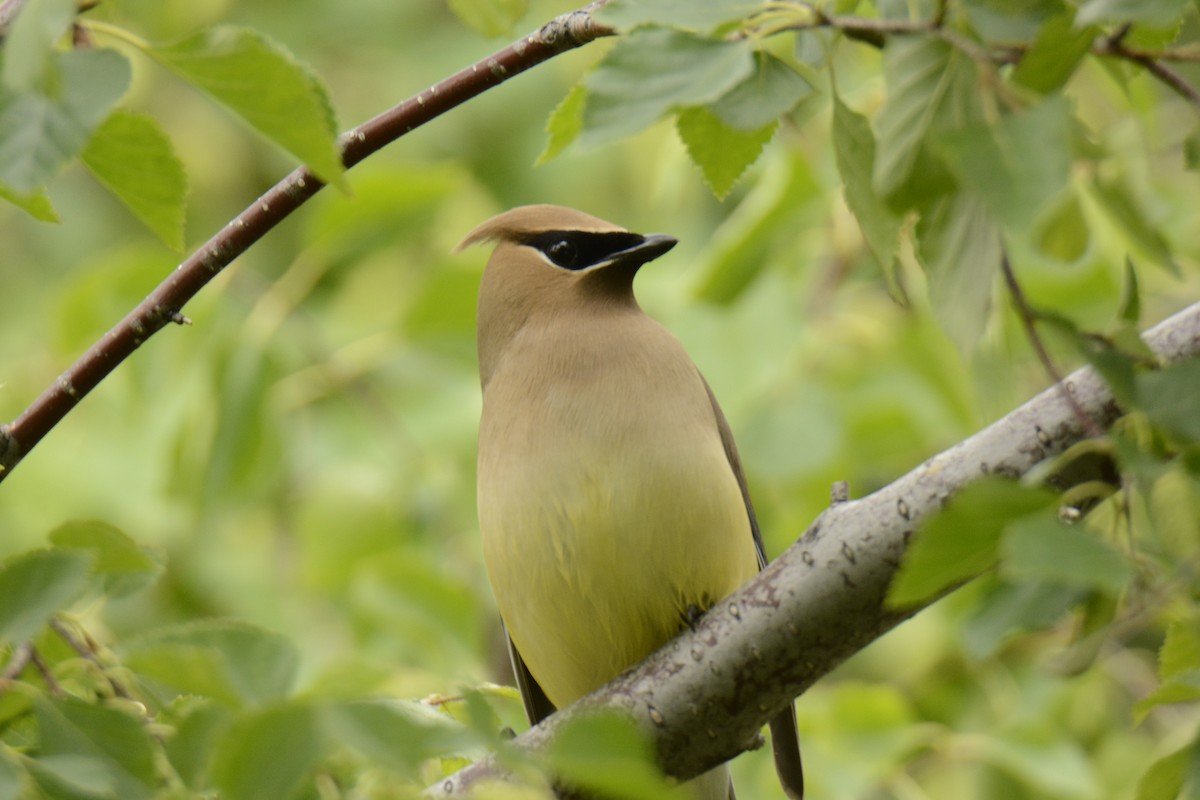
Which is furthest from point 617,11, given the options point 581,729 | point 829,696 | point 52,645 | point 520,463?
point 829,696

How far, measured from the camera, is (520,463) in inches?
108

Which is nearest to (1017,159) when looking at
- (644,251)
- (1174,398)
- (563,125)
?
(1174,398)

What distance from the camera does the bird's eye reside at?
122 inches

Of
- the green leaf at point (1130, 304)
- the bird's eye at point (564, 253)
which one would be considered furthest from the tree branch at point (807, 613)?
the bird's eye at point (564, 253)

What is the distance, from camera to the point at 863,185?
5.39ft

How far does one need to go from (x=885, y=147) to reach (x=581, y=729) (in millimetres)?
650

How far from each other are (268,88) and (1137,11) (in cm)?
76

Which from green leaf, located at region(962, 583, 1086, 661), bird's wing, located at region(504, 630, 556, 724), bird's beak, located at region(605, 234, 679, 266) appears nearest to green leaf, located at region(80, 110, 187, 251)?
green leaf, located at region(962, 583, 1086, 661)

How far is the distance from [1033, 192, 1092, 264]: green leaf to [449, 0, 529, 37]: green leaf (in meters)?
0.70

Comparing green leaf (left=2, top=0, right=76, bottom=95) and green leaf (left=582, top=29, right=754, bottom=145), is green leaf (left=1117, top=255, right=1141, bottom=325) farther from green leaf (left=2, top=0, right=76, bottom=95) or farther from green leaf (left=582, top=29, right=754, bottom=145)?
green leaf (left=2, top=0, right=76, bottom=95)

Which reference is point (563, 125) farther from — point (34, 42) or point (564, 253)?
point (564, 253)

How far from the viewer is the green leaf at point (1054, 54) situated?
141 centimetres

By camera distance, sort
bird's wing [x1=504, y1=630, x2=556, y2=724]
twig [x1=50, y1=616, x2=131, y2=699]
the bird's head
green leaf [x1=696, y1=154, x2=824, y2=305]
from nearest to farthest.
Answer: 1. twig [x1=50, y1=616, x2=131, y2=699]
2. the bird's head
3. bird's wing [x1=504, y1=630, x2=556, y2=724]
4. green leaf [x1=696, y1=154, x2=824, y2=305]

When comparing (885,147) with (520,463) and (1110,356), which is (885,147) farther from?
(520,463)
